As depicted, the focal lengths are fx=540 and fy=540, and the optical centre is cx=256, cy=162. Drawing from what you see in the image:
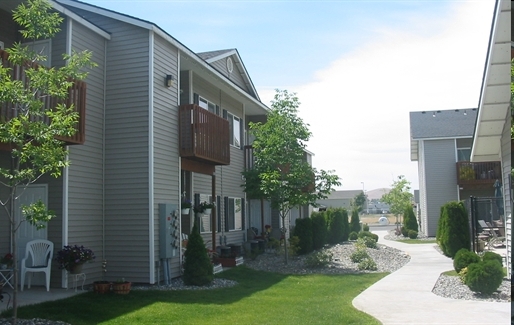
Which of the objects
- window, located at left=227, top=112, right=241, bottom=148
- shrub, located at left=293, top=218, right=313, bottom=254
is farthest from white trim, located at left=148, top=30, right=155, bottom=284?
shrub, located at left=293, top=218, right=313, bottom=254

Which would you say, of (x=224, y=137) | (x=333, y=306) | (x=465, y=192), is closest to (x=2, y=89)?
(x=333, y=306)

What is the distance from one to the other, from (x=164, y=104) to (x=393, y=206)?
2789cm

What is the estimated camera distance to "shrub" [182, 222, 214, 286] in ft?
39.4

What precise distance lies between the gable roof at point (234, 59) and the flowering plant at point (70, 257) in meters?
8.87

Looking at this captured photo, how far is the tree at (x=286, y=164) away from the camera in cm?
1691

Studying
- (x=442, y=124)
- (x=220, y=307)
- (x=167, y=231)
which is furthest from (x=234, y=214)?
(x=442, y=124)

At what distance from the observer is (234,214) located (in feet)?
64.4

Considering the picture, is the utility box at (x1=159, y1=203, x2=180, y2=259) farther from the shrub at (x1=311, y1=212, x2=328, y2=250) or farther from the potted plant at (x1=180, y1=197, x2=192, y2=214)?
the shrub at (x1=311, y1=212, x2=328, y2=250)

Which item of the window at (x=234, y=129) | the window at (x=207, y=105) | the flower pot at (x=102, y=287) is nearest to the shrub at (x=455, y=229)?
the window at (x=234, y=129)

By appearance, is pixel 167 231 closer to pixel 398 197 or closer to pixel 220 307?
pixel 220 307

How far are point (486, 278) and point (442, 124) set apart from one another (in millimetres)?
22896

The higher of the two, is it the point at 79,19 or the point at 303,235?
the point at 79,19

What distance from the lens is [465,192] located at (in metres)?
30.6

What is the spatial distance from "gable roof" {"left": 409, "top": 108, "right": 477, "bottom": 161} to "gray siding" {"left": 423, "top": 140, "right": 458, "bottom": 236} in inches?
18.3
